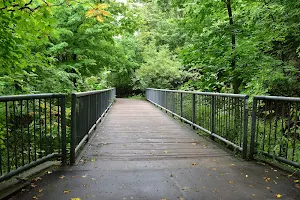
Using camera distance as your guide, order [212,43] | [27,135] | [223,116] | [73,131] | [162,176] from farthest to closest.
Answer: [212,43]
[223,116]
[27,135]
[73,131]
[162,176]

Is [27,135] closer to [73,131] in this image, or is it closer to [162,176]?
[73,131]

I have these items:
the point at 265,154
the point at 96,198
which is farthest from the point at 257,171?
the point at 96,198

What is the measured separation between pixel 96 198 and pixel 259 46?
466 centimetres

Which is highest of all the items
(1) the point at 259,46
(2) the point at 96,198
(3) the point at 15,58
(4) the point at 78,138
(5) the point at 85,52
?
(5) the point at 85,52

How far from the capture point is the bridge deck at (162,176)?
269 centimetres

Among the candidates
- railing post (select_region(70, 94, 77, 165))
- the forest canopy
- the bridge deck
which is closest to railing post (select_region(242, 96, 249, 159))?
the bridge deck

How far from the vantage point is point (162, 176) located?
3.21 m

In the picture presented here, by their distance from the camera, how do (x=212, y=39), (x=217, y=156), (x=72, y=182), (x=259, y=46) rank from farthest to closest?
(x=212, y=39) < (x=259, y=46) < (x=217, y=156) < (x=72, y=182)

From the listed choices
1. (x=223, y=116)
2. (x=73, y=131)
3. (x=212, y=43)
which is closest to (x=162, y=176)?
(x=73, y=131)

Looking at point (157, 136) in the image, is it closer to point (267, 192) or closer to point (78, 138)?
point (78, 138)

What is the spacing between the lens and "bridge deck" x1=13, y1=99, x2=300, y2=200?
2.69 metres

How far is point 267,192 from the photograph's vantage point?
274cm

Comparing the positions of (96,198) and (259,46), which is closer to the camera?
(96,198)

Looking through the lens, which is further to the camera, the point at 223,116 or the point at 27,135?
the point at 223,116
